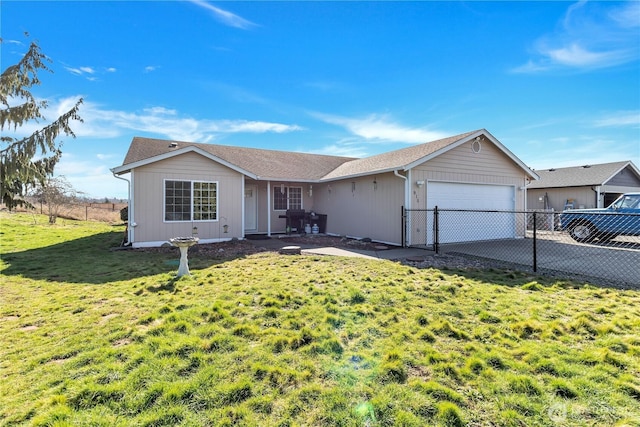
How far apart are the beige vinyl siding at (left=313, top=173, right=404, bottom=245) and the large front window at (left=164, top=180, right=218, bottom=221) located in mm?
5140

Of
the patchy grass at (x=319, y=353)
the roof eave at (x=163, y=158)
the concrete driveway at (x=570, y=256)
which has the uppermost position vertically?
the roof eave at (x=163, y=158)

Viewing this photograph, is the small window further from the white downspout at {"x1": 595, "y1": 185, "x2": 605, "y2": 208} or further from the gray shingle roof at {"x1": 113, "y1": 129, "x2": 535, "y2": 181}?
the white downspout at {"x1": 595, "y1": 185, "x2": 605, "y2": 208}

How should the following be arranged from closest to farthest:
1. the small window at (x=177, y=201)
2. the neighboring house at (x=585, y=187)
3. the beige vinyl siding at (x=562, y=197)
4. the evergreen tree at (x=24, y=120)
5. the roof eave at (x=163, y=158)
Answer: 1. the evergreen tree at (x=24, y=120)
2. the roof eave at (x=163, y=158)
3. the small window at (x=177, y=201)
4. the neighboring house at (x=585, y=187)
5. the beige vinyl siding at (x=562, y=197)

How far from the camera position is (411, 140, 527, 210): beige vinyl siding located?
34.0 feet

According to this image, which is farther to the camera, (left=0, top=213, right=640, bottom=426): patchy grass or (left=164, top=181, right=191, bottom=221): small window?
(left=164, top=181, right=191, bottom=221): small window

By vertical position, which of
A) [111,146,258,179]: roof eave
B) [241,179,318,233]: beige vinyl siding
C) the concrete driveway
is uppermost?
[111,146,258,179]: roof eave

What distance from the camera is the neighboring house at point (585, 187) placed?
60.1 feet

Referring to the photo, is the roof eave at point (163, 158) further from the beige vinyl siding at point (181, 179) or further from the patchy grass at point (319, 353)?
the patchy grass at point (319, 353)

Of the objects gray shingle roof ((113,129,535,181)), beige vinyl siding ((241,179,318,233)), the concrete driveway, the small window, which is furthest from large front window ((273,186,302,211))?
the concrete driveway

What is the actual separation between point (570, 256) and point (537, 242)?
3101 millimetres

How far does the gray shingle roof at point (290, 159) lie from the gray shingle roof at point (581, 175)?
31.2 ft

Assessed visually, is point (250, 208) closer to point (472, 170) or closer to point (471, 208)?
point (471, 208)

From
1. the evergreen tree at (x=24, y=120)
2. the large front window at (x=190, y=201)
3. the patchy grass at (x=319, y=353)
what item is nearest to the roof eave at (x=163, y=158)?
the large front window at (x=190, y=201)

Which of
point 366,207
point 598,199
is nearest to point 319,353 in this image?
point 366,207
